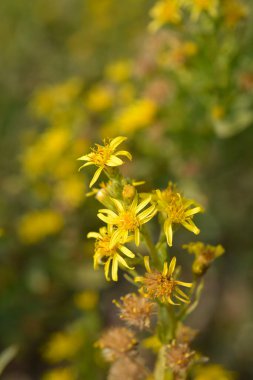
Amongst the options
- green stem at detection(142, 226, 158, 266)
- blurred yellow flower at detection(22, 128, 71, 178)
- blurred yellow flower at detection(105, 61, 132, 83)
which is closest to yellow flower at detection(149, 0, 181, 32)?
blurred yellow flower at detection(105, 61, 132, 83)

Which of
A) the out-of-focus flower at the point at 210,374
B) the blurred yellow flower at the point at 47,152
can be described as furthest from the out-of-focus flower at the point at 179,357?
the blurred yellow flower at the point at 47,152

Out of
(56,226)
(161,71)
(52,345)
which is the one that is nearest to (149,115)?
(161,71)

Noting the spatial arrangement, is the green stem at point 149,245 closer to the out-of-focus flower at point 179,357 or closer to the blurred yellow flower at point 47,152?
the out-of-focus flower at point 179,357

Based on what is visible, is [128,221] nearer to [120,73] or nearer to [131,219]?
[131,219]

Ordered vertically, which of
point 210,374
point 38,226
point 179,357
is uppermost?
point 38,226

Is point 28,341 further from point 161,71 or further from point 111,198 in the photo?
point 111,198

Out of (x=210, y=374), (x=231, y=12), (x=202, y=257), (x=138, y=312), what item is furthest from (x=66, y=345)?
(x=231, y=12)

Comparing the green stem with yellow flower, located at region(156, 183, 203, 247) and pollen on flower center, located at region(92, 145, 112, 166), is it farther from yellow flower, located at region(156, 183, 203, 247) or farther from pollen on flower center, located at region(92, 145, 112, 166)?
pollen on flower center, located at region(92, 145, 112, 166)
